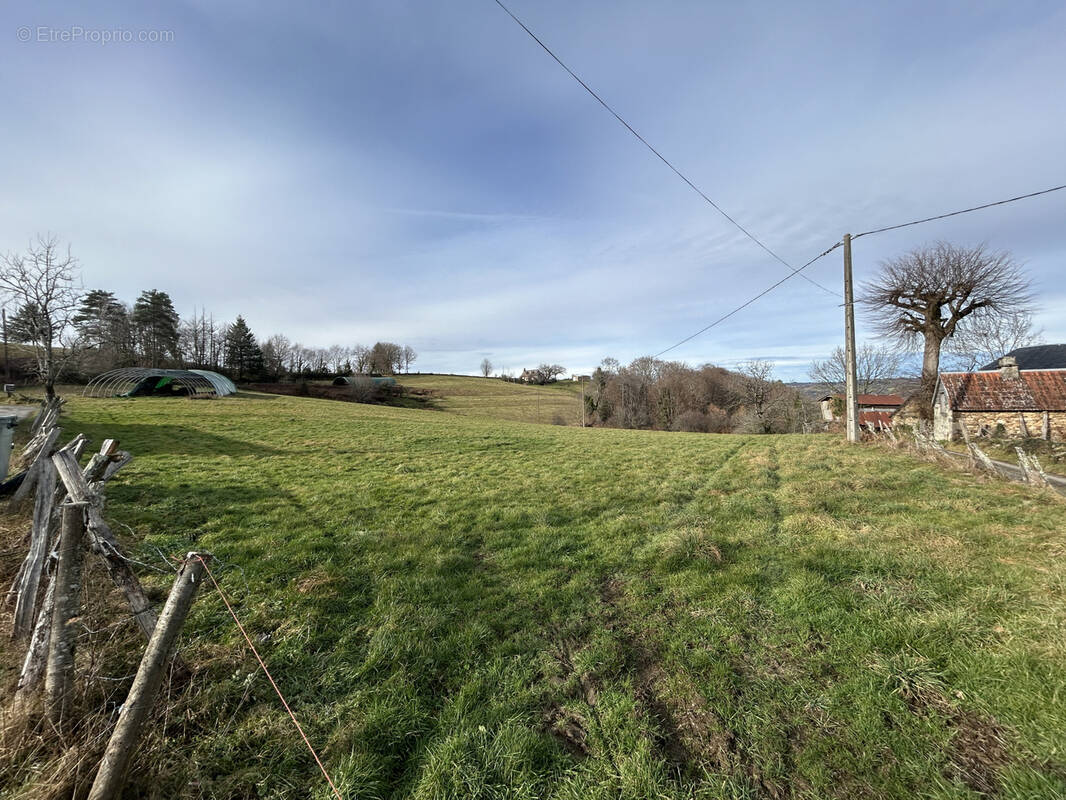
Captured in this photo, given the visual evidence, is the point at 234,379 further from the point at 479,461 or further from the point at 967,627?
the point at 967,627

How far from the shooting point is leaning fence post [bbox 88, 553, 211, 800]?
1.99 m

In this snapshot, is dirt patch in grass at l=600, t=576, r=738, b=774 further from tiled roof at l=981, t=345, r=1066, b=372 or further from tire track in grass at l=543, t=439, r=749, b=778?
tiled roof at l=981, t=345, r=1066, b=372

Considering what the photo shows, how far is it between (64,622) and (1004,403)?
1477 inches

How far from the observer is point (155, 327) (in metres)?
53.9

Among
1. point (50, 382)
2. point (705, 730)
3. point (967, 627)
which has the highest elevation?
point (50, 382)

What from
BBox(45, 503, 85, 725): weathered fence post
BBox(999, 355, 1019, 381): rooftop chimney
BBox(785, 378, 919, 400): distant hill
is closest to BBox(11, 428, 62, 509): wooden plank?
BBox(45, 503, 85, 725): weathered fence post

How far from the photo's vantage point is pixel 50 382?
22.9 metres

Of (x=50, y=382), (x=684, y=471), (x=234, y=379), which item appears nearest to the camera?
(x=684, y=471)

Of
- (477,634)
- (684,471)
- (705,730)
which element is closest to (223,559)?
(477,634)

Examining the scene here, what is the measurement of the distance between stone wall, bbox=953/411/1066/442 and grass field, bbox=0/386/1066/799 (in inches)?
918

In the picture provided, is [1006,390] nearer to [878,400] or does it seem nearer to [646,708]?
[878,400]

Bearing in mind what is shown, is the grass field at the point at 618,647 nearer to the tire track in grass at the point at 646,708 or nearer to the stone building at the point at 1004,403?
the tire track in grass at the point at 646,708

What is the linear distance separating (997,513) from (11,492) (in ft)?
53.2

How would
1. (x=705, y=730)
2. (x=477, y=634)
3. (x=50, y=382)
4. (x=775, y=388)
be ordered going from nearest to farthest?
(x=705, y=730) < (x=477, y=634) < (x=50, y=382) < (x=775, y=388)
